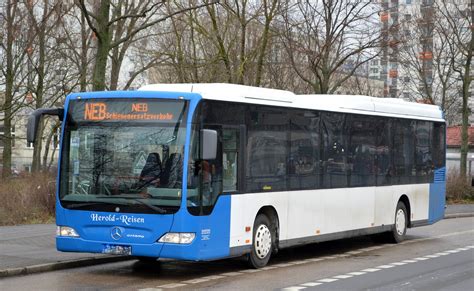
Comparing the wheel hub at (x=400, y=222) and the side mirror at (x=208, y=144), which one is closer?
the side mirror at (x=208, y=144)

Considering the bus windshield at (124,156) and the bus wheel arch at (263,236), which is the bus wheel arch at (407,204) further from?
the bus windshield at (124,156)

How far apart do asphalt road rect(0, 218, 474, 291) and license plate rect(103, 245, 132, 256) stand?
0.42 meters

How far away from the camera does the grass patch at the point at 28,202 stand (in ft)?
68.9

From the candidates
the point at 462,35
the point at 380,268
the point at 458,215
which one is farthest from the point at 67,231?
the point at 462,35

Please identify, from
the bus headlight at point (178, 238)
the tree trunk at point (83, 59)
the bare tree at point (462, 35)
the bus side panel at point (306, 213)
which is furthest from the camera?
the bare tree at point (462, 35)

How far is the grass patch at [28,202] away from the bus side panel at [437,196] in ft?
32.5

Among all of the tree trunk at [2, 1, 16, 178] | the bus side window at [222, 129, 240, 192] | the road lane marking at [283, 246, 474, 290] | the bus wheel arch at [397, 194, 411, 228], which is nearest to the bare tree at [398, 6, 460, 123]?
the tree trunk at [2, 1, 16, 178]

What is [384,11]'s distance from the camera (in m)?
29.8

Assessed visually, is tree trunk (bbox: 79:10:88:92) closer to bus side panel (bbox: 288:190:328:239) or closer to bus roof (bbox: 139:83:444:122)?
bus roof (bbox: 139:83:444:122)

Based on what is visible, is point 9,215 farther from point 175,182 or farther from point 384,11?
point 384,11

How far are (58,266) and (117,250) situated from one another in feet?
5.10

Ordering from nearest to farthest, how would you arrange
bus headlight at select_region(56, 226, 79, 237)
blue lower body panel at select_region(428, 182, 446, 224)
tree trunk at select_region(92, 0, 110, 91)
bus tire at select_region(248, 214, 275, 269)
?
1. bus headlight at select_region(56, 226, 79, 237)
2. bus tire at select_region(248, 214, 275, 269)
3. tree trunk at select_region(92, 0, 110, 91)
4. blue lower body panel at select_region(428, 182, 446, 224)

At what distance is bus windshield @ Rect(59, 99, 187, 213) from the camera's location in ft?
41.0

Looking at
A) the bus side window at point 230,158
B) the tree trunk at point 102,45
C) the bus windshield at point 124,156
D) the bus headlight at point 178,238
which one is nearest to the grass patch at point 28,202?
the tree trunk at point 102,45
